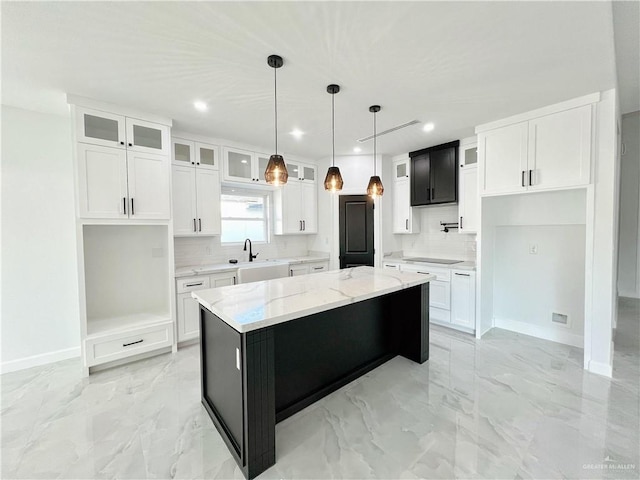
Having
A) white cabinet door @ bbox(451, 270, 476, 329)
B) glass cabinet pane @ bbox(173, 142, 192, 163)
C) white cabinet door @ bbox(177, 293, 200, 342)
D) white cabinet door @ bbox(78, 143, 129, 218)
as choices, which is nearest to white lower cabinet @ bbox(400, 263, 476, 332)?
white cabinet door @ bbox(451, 270, 476, 329)

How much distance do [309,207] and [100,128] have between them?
2.95 m

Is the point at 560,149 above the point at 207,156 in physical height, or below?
below

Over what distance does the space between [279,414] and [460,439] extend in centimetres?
126

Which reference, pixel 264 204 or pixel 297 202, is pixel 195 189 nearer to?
pixel 264 204

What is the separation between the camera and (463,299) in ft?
12.1

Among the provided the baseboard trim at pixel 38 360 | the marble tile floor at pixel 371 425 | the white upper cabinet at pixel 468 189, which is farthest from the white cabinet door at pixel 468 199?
the baseboard trim at pixel 38 360

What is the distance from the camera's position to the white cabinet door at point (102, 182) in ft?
8.76

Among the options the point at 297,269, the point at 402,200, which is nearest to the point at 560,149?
the point at 402,200

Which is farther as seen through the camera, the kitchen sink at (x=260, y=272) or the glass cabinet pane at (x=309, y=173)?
the glass cabinet pane at (x=309, y=173)

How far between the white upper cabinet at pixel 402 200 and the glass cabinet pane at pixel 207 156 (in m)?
2.88

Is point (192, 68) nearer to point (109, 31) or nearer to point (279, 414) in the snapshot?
point (109, 31)

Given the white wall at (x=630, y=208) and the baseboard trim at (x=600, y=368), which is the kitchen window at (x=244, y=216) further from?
the white wall at (x=630, y=208)

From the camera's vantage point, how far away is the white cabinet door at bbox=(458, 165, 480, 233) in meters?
3.77

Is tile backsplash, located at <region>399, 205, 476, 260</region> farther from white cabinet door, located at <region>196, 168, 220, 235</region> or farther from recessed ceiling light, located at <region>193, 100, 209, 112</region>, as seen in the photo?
recessed ceiling light, located at <region>193, 100, 209, 112</region>
